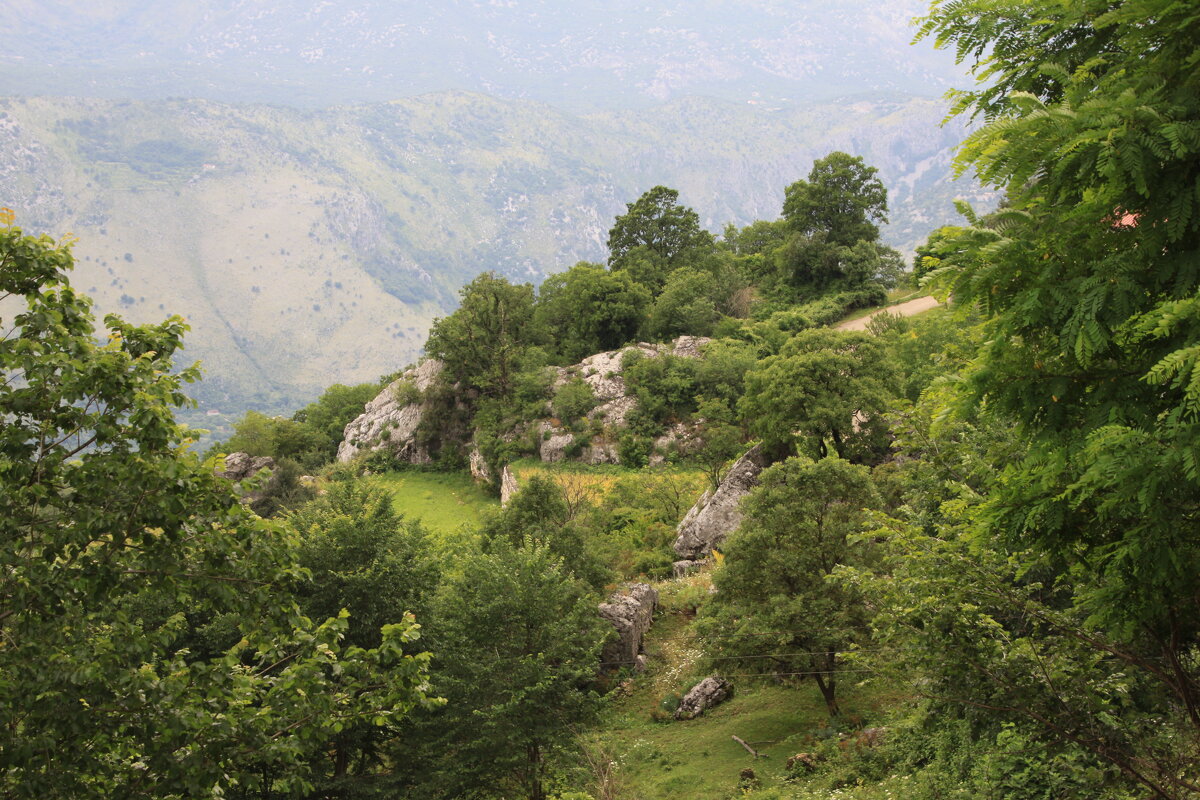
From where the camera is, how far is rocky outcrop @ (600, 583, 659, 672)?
2530cm

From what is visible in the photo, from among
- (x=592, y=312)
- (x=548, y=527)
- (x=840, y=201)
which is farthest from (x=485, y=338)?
(x=548, y=527)

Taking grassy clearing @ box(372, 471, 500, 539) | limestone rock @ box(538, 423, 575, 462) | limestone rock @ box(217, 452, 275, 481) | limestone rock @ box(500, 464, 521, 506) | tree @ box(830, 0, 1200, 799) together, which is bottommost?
grassy clearing @ box(372, 471, 500, 539)

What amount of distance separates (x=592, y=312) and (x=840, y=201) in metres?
17.3

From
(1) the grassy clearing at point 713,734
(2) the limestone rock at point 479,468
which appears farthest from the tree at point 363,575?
(2) the limestone rock at point 479,468

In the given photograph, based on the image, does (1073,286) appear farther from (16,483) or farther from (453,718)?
(453,718)

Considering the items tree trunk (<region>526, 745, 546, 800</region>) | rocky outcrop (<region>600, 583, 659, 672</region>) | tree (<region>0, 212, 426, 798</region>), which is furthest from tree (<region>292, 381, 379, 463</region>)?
tree (<region>0, 212, 426, 798</region>)

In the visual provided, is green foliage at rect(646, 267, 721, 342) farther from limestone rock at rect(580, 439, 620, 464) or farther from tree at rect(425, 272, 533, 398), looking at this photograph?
limestone rock at rect(580, 439, 620, 464)

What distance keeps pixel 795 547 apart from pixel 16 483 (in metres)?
15.6

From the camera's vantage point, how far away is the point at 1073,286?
5059mm

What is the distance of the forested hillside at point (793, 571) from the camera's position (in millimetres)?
5086

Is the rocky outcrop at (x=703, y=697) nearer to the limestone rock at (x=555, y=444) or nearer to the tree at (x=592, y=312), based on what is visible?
the limestone rock at (x=555, y=444)

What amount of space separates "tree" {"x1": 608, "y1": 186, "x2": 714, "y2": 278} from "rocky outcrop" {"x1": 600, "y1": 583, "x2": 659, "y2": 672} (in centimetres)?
3575

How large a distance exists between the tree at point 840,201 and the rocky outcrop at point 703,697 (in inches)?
1386

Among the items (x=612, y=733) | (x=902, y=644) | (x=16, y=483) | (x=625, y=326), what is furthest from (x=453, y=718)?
(x=625, y=326)
